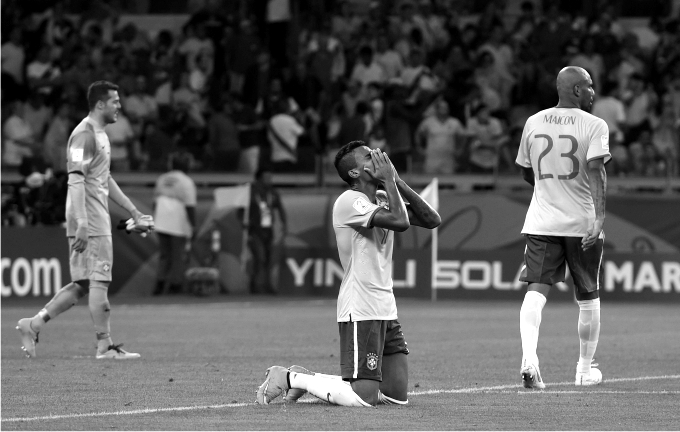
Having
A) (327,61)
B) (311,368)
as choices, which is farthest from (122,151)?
(311,368)

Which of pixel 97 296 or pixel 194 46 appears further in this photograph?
pixel 194 46

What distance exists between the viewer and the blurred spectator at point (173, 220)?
2239 centimetres

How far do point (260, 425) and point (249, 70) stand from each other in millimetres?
19246

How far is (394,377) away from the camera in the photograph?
26.6 ft

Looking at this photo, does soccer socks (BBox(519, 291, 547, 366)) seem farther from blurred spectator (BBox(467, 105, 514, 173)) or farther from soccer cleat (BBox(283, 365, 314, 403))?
blurred spectator (BBox(467, 105, 514, 173))

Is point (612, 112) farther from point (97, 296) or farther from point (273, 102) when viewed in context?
point (97, 296)

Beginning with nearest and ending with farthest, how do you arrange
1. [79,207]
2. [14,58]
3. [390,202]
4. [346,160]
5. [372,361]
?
[390,202]
[372,361]
[346,160]
[79,207]
[14,58]

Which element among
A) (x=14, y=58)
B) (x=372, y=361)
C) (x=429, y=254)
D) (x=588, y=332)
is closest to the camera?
(x=372, y=361)

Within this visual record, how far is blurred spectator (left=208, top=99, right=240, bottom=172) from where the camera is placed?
24109 millimetres

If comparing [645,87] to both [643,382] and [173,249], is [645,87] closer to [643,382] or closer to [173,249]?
[173,249]

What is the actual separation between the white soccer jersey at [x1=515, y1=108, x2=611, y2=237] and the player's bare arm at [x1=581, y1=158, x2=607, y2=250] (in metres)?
0.07

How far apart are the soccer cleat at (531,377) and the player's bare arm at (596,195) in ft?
3.23

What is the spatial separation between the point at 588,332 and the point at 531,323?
61cm

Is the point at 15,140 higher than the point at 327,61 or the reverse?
the reverse
